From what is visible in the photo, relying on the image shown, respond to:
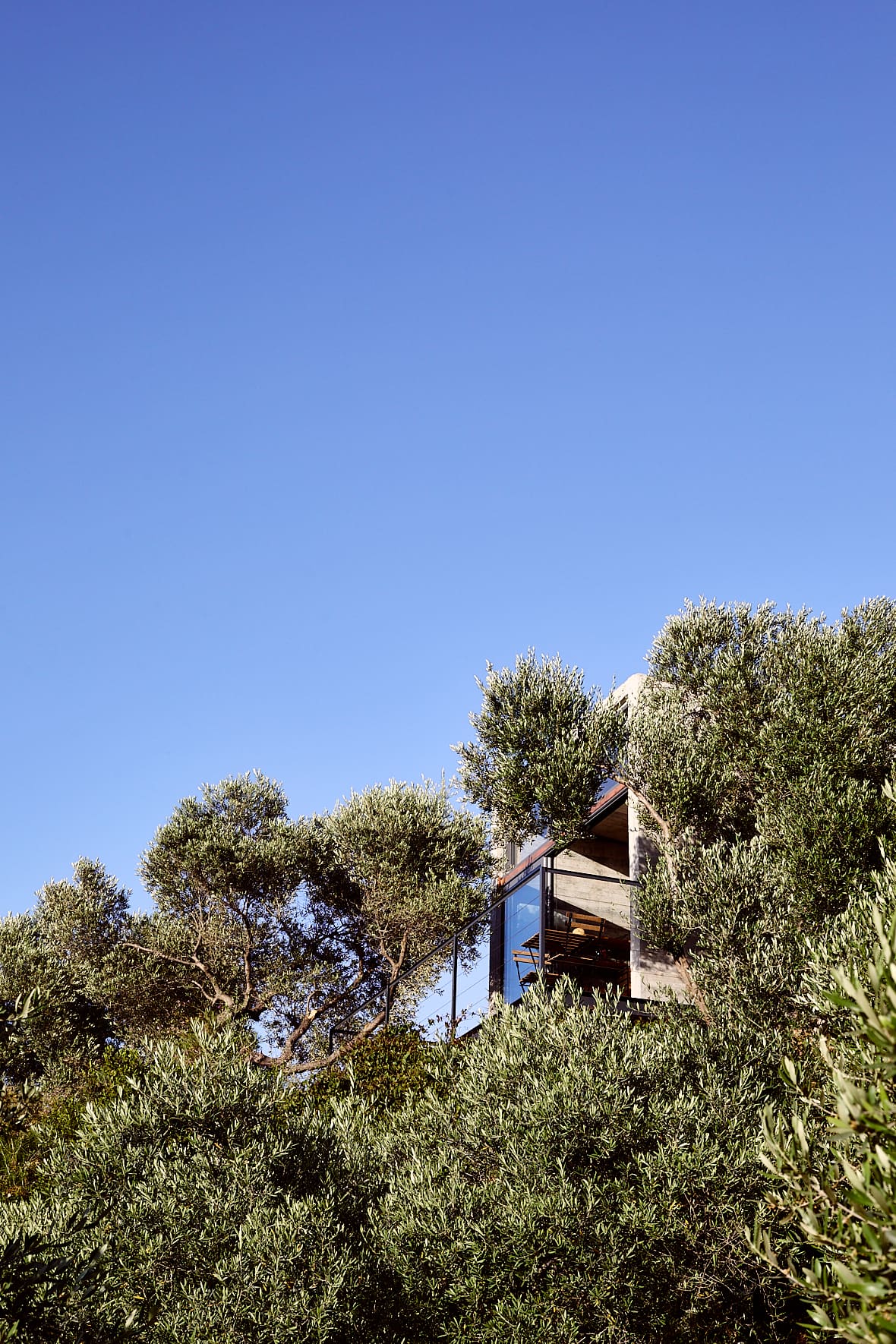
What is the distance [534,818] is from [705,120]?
13148 mm

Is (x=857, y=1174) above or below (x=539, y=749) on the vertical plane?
below

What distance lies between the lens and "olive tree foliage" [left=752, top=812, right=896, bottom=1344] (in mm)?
4355

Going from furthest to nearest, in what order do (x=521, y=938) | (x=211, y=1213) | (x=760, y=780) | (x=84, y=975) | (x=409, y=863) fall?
(x=84, y=975), (x=409, y=863), (x=521, y=938), (x=760, y=780), (x=211, y=1213)

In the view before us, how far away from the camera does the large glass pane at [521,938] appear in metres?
20.5

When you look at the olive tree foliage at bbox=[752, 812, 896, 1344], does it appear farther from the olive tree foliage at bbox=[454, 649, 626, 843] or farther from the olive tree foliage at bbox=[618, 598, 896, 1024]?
the olive tree foliage at bbox=[454, 649, 626, 843]

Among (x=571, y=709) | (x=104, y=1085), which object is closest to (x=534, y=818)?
(x=571, y=709)

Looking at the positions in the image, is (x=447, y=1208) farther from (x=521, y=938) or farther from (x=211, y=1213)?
(x=521, y=938)

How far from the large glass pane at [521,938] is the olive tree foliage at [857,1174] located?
12933mm

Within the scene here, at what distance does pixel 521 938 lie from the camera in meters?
21.2

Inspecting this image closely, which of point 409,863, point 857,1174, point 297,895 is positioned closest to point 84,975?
point 297,895

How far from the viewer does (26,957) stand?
23.4 meters

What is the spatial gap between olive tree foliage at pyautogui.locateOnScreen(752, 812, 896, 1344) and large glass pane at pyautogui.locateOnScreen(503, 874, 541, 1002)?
509 inches

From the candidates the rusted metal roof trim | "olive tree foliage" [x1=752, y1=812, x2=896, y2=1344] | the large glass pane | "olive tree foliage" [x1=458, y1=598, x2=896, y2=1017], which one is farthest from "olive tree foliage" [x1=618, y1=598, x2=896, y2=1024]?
"olive tree foliage" [x1=752, y1=812, x2=896, y2=1344]

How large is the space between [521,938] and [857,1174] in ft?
55.5
